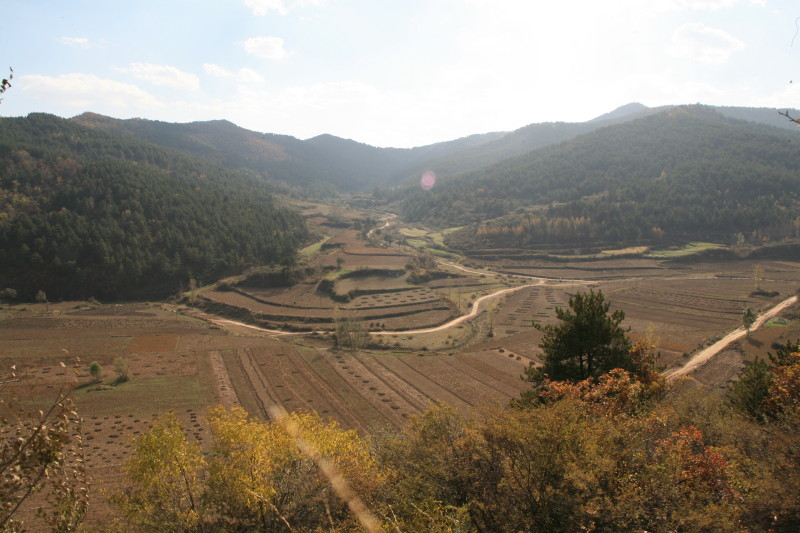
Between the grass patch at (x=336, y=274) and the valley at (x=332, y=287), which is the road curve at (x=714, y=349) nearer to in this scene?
the valley at (x=332, y=287)

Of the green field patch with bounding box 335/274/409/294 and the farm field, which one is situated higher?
the green field patch with bounding box 335/274/409/294

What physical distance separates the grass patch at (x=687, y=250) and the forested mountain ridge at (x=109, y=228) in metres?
114

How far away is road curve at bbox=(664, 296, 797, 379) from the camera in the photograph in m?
48.8

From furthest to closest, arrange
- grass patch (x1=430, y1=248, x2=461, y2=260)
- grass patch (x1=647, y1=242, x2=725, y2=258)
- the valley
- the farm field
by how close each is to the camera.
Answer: grass patch (x1=430, y1=248, x2=461, y2=260)
grass patch (x1=647, y1=242, x2=725, y2=258)
the valley
the farm field

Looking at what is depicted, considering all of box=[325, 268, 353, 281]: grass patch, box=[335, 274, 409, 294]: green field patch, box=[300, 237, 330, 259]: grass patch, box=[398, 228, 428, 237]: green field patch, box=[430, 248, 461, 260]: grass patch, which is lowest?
box=[335, 274, 409, 294]: green field patch

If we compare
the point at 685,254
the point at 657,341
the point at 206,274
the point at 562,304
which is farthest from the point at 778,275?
the point at 206,274

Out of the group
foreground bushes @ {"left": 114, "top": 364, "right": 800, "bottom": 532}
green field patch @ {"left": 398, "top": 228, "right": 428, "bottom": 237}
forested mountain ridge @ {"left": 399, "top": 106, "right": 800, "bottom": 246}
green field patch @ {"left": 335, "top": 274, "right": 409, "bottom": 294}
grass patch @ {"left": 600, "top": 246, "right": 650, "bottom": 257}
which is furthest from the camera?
green field patch @ {"left": 398, "top": 228, "right": 428, "bottom": 237}

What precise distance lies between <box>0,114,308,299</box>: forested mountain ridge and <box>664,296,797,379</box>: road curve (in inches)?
3856

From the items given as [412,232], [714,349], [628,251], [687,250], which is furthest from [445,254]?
[714,349]

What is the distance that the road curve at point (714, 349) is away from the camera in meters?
48.8

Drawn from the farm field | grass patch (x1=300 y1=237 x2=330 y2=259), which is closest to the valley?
the farm field

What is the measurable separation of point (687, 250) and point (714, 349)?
91262 mm

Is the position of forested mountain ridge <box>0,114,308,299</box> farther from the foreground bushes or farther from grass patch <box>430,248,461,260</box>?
the foreground bushes

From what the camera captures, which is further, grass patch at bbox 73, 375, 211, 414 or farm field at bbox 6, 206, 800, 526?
farm field at bbox 6, 206, 800, 526
